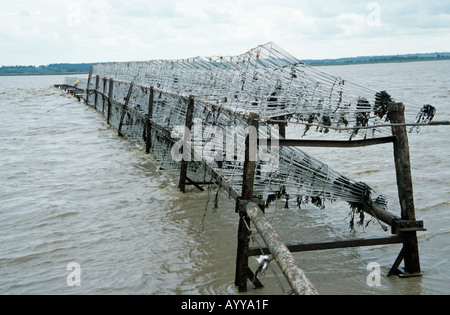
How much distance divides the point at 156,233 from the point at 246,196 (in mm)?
2595

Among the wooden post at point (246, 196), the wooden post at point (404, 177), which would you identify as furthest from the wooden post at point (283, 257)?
the wooden post at point (404, 177)

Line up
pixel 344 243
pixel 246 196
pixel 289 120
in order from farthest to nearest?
1. pixel 289 120
2. pixel 344 243
3. pixel 246 196

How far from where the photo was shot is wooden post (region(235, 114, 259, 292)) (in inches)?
174

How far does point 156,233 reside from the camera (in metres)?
6.72

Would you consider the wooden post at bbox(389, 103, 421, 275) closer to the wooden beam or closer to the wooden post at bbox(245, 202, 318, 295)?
the wooden beam

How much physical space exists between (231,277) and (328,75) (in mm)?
2728

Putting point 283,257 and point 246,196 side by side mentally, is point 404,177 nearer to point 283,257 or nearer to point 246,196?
point 246,196

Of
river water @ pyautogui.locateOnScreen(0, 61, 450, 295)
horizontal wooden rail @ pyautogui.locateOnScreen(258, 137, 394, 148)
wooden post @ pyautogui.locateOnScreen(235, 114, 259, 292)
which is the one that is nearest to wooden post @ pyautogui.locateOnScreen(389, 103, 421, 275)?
horizontal wooden rail @ pyautogui.locateOnScreen(258, 137, 394, 148)

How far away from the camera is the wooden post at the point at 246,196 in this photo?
443cm

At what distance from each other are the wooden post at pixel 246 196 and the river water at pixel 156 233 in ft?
0.80

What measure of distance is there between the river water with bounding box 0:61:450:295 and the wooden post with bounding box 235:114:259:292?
243mm

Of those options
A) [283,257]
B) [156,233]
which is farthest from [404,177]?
[156,233]
